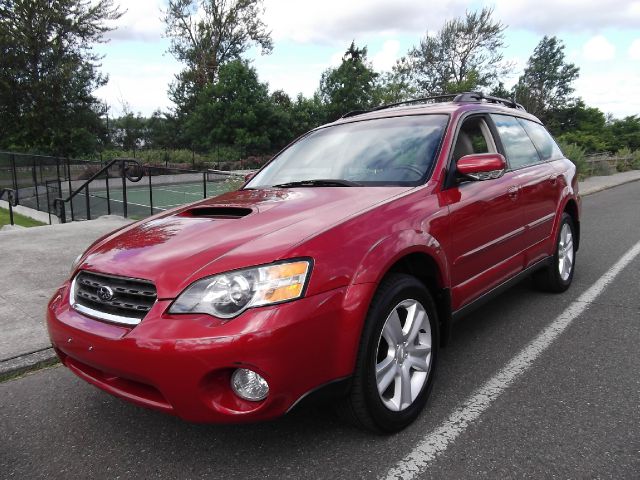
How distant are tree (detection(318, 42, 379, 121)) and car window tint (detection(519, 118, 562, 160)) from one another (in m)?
42.1

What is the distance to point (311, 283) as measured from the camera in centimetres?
202

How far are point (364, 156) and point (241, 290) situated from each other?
1.60 m

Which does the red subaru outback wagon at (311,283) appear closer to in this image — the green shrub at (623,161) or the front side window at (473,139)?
the front side window at (473,139)

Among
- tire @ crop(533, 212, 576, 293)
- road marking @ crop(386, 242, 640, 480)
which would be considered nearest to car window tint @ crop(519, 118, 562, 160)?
tire @ crop(533, 212, 576, 293)

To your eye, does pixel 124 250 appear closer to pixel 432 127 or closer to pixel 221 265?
pixel 221 265

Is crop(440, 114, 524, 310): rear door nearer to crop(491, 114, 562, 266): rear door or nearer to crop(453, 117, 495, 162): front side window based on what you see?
crop(453, 117, 495, 162): front side window

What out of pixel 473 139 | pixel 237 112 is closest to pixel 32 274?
pixel 473 139

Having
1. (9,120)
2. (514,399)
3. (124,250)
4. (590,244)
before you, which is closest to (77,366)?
(124,250)

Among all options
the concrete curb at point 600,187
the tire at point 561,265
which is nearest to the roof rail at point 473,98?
the tire at point 561,265

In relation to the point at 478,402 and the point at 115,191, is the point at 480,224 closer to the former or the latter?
the point at 478,402

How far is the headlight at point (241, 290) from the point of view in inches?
77.7

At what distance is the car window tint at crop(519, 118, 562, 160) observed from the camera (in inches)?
173

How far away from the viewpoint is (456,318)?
2975 mm

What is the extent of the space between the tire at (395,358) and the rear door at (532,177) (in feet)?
5.23
